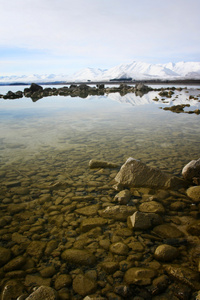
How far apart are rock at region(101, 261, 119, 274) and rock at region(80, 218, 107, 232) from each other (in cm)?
94

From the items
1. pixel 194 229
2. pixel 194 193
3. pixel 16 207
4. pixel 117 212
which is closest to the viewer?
pixel 194 229

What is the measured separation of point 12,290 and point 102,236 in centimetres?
168

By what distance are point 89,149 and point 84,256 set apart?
20.0 ft

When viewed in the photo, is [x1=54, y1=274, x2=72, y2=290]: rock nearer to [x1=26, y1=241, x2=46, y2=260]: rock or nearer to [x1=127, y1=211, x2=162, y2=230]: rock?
[x1=26, y1=241, x2=46, y2=260]: rock

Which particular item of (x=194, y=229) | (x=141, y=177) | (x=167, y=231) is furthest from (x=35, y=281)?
(x=141, y=177)

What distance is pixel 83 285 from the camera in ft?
9.43

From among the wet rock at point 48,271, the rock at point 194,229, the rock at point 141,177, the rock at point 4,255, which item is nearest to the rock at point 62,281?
the wet rock at point 48,271

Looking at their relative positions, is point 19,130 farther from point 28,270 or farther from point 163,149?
point 28,270

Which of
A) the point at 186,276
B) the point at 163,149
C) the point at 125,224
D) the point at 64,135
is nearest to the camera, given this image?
the point at 186,276

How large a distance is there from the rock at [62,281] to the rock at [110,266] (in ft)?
1.79

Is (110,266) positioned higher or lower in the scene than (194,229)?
lower

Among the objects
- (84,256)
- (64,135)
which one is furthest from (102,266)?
(64,135)

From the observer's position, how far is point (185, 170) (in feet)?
19.7

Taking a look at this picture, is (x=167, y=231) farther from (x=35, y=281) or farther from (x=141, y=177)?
(x=35, y=281)
